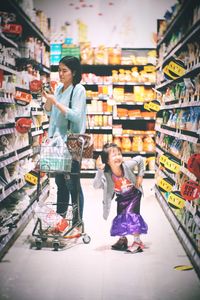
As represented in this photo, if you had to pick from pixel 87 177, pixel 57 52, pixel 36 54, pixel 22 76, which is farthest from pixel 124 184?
pixel 57 52

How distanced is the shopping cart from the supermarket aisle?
109 millimetres

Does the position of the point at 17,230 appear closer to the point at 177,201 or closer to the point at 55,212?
the point at 55,212

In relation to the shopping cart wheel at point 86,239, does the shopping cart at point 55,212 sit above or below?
above

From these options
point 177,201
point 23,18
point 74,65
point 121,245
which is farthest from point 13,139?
point 177,201

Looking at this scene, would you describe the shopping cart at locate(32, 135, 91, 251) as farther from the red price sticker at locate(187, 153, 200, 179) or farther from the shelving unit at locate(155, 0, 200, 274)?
the red price sticker at locate(187, 153, 200, 179)

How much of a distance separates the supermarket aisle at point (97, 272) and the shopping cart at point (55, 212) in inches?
4.3

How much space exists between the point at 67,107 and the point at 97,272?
59.3 inches

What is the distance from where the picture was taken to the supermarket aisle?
8.13 feet

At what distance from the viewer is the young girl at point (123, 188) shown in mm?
3230

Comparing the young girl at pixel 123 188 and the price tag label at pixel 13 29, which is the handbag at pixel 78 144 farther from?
the price tag label at pixel 13 29

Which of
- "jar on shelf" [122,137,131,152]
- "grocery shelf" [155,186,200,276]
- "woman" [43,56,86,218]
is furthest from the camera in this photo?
"jar on shelf" [122,137,131,152]

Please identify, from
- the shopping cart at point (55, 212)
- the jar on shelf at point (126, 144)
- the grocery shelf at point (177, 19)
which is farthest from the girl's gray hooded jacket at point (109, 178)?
the jar on shelf at point (126, 144)

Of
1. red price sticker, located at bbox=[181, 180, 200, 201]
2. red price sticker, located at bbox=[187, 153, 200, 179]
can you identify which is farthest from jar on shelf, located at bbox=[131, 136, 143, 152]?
red price sticker, located at bbox=[187, 153, 200, 179]

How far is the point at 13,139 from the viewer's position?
375 centimetres
